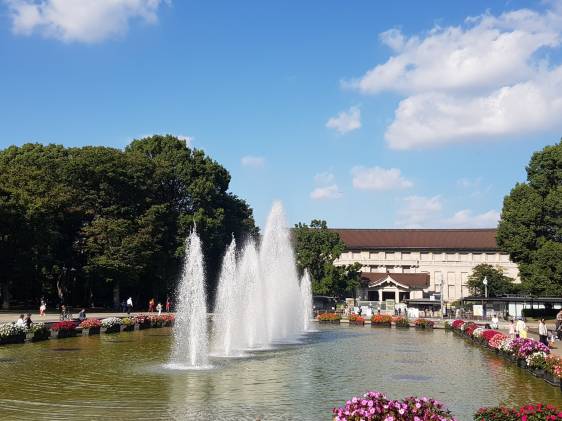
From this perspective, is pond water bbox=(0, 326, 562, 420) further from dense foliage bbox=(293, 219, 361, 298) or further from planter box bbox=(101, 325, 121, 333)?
dense foliage bbox=(293, 219, 361, 298)

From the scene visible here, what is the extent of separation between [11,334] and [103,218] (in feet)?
106

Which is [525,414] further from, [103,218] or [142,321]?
[103,218]

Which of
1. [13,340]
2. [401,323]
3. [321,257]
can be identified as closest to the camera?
[13,340]

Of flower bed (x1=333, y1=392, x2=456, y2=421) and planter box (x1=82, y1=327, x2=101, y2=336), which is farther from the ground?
flower bed (x1=333, y1=392, x2=456, y2=421)

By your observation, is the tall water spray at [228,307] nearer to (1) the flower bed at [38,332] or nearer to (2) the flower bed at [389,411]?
(1) the flower bed at [38,332]

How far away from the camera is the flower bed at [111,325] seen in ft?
138

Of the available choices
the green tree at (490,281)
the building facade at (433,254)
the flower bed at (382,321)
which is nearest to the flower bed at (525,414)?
the flower bed at (382,321)

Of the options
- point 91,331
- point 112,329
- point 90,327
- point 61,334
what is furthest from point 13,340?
point 112,329

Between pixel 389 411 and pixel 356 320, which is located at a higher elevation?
pixel 389 411

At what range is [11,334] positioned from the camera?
33094 mm

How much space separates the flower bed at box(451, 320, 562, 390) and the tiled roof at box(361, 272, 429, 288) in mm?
66067

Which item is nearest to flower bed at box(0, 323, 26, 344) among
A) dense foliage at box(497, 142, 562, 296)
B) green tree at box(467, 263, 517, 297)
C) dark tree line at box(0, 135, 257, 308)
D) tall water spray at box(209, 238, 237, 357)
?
tall water spray at box(209, 238, 237, 357)

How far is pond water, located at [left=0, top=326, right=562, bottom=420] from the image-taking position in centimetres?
1656

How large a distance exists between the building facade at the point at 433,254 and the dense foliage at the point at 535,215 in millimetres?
44246
